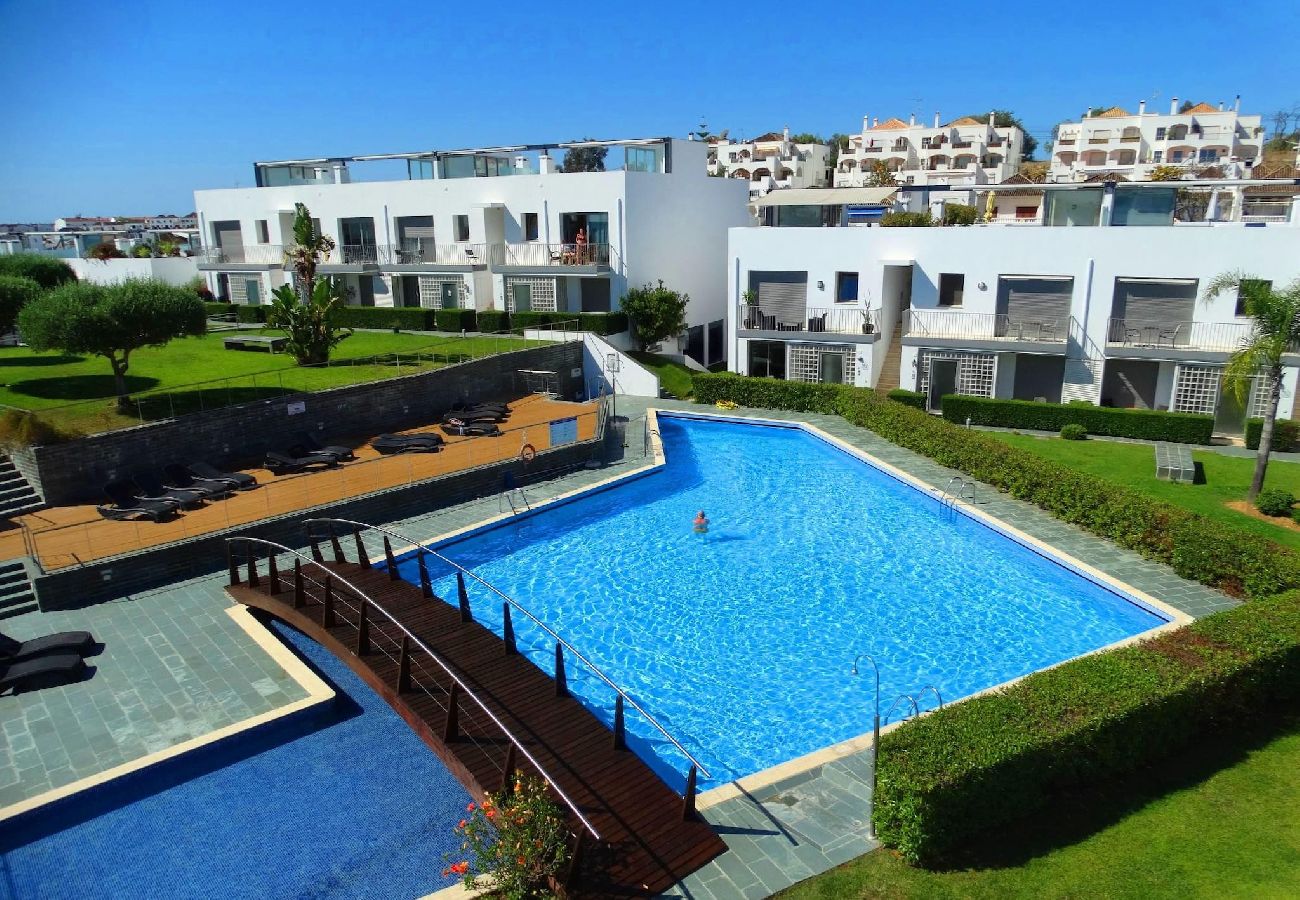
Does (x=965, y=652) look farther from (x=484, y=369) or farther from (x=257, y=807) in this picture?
(x=484, y=369)

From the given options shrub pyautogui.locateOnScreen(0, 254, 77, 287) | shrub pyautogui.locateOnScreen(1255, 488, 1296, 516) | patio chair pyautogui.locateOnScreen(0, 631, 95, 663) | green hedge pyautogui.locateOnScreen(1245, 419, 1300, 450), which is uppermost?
shrub pyautogui.locateOnScreen(0, 254, 77, 287)

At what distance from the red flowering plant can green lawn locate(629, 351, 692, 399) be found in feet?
84.2

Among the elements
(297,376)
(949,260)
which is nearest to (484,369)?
(297,376)

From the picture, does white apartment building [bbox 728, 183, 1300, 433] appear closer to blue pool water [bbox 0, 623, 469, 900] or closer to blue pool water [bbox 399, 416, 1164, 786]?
blue pool water [bbox 399, 416, 1164, 786]

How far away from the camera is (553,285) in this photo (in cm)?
3856

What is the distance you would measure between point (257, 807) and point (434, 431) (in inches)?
692

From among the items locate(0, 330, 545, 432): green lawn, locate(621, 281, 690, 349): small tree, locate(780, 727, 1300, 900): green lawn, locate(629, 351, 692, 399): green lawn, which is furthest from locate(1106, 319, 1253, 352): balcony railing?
locate(0, 330, 545, 432): green lawn

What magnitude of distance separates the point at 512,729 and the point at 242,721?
14.1 feet

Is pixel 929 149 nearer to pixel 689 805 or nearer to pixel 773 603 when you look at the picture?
pixel 773 603

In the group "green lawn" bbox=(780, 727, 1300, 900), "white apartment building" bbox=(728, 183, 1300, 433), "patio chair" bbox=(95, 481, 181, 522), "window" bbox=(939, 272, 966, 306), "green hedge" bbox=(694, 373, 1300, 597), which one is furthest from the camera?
"window" bbox=(939, 272, 966, 306)

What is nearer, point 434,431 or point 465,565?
point 465,565

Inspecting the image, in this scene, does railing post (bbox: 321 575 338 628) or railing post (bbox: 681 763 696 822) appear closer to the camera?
railing post (bbox: 681 763 696 822)

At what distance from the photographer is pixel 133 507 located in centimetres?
1920

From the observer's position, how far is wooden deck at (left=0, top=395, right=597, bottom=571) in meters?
16.9
